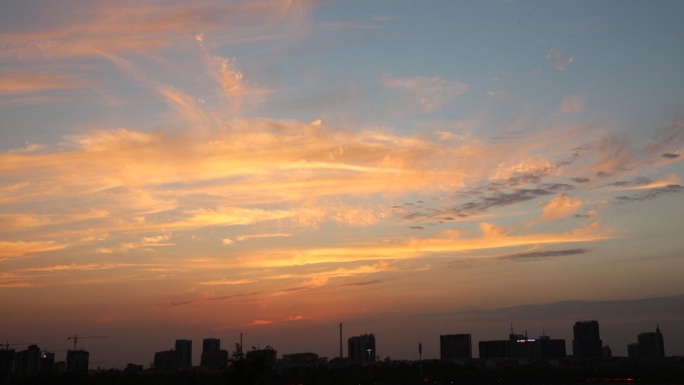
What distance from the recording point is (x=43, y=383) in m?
196

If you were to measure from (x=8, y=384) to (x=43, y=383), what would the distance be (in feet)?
35.1

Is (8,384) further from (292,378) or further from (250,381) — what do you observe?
(250,381)

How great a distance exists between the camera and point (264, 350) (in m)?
91.9

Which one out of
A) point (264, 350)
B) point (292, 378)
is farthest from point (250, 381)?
point (292, 378)

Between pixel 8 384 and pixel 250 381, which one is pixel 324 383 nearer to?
pixel 8 384

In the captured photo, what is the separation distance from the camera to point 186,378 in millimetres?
195125

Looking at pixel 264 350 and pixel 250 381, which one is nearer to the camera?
pixel 250 381

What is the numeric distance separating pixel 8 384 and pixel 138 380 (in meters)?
32.1

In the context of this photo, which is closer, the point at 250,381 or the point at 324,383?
the point at 250,381

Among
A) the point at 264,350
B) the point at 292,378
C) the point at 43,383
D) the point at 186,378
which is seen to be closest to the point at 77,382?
the point at 43,383

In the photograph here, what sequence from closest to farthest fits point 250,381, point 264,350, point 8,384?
point 250,381, point 264,350, point 8,384

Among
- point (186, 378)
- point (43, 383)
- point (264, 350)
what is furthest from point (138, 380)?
point (264, 350)

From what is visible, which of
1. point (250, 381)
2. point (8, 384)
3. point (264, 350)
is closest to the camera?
point (250, 381)

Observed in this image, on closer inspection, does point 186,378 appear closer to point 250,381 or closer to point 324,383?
point 324,383
